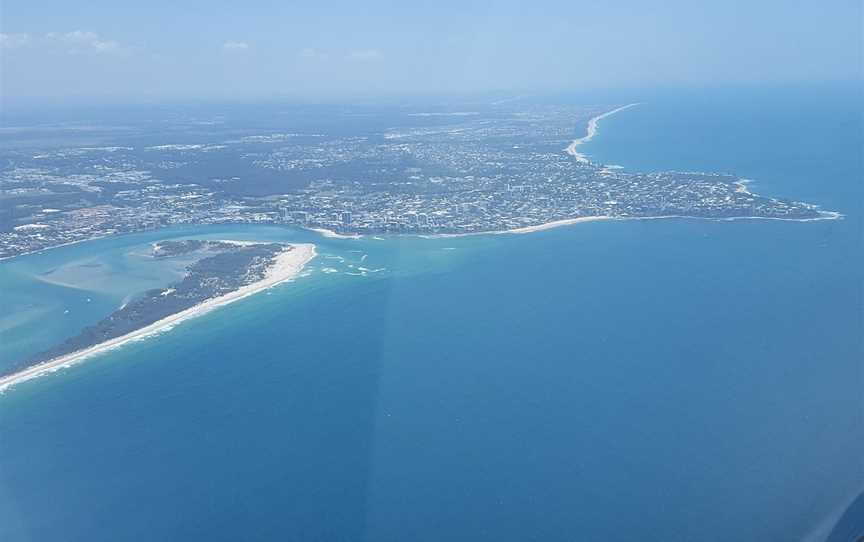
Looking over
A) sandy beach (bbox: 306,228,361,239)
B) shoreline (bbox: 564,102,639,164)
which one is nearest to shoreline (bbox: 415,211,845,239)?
sandy beach (bbox: 306,228,361,239)

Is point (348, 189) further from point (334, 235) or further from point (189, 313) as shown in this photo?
point (189, 313)

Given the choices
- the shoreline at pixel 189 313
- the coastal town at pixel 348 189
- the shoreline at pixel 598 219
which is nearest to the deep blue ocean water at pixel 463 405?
the shoreline at pixel 189 313

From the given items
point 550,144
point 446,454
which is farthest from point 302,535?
point 550,144

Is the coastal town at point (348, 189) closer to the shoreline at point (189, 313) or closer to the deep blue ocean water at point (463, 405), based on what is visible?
the shoreline at point (189, 313)

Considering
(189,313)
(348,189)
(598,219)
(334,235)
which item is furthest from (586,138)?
(189,313)

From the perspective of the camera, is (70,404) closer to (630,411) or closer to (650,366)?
(630,411)

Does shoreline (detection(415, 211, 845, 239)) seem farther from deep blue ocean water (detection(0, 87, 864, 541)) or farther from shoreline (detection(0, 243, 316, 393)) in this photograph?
shoreline (detection(0, 243, 316, 393))
